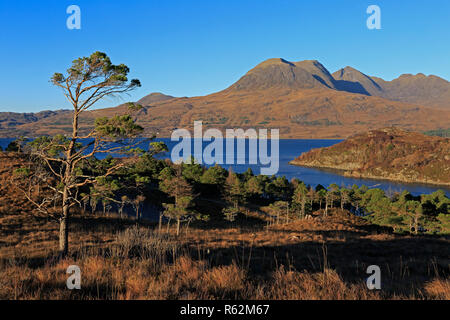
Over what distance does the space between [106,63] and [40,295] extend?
856 centimetres

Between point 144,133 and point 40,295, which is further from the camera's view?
point 144,133

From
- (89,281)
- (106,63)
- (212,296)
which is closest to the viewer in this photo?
(212,296)

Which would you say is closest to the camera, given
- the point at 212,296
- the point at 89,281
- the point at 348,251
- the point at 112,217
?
the point at 212,296
